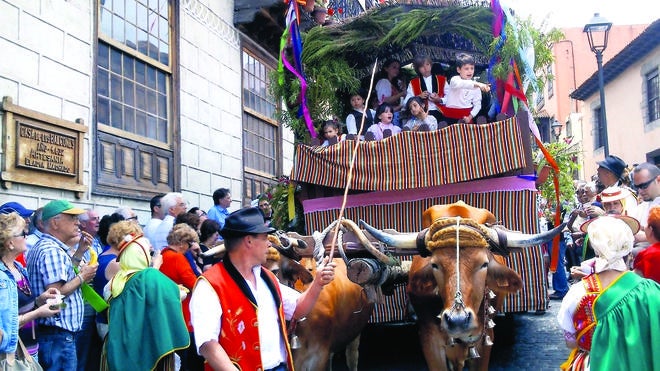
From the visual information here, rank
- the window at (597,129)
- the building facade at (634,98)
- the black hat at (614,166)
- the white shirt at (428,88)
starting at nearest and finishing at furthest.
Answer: the black hat at (614,166) < the white shirt at (428,88) < the building facade at (634,98) < the window at (597,129)

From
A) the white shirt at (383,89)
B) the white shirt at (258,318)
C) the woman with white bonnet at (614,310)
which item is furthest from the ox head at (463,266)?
the white shirt at (383,89)

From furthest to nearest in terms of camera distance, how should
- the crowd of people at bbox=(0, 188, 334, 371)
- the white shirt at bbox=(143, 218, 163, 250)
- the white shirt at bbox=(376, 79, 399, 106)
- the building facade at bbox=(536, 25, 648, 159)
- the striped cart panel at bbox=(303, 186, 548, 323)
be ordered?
1. the building facade at bbox=(536, 25, 648, 159)
2. the white shirt at bbox=(376, 79, 399, 106)
3. the white shirt at bbox=(143, 218, 163, 250)
4. the striped cart panel at bbox=(303, 186, 548, 323)
5. the crowd of people at bbox=(0, 188, 334, 371)

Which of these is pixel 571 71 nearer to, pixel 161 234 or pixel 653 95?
pixel 653 95

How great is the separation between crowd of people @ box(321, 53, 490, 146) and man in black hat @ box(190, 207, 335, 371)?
11.6 ft

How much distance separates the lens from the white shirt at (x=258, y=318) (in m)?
3.47

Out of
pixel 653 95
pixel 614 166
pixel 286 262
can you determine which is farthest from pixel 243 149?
pixel 653 95

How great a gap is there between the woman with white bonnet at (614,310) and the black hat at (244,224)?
6.11 feet

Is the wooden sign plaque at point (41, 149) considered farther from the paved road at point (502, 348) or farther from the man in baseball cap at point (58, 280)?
the paved road at point (502, 348)

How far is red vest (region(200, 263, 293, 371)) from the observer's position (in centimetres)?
355

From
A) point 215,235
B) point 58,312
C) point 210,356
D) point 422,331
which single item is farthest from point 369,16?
point 210,356

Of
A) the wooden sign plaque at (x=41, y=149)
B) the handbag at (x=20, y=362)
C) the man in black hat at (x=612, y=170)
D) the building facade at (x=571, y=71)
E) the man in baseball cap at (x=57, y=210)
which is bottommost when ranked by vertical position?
the handbag at (x=20, y=362)

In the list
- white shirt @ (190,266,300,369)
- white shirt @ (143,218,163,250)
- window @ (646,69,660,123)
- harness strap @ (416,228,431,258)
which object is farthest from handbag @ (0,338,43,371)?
window @ (646,69,660,123)

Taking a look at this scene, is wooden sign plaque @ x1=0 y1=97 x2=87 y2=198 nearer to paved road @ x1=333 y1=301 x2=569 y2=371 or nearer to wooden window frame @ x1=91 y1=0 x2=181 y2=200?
wooden window frame @ x1=91 y1=0 x2=181 y2=200

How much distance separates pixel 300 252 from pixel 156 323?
4.15 ft
